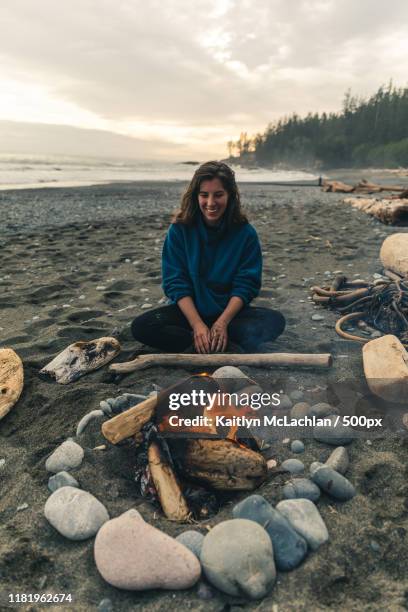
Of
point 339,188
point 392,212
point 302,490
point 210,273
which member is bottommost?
point 302,490

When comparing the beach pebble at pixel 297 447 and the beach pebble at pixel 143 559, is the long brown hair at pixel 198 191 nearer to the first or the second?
the beach pebble at pixel 297 447

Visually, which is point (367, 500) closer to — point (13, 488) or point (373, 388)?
point (373, 388)

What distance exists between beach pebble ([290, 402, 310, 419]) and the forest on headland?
205 ft

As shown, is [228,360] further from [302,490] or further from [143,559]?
[143,559]

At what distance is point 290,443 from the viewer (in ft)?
8.14

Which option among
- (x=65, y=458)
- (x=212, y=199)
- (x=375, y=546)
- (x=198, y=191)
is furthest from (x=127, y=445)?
(x=198, y=191)

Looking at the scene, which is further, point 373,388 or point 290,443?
point 373,388

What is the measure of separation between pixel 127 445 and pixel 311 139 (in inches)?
4094

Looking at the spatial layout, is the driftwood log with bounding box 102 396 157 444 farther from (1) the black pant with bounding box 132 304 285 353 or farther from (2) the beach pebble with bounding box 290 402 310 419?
(1) the black pant with bounding box 132 304 285 353

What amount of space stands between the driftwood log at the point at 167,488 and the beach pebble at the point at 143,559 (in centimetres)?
21

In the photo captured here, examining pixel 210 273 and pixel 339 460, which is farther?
pixel 210 273

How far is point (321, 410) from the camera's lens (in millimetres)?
2645

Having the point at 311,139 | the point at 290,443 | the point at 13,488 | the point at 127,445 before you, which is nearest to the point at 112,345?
the point at 127,445

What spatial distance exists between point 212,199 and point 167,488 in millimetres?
2351
